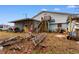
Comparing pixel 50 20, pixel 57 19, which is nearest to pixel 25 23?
pixel 50 20

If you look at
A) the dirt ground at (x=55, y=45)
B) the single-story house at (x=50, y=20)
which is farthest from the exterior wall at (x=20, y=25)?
the dirt ground at (x=55, y=45)

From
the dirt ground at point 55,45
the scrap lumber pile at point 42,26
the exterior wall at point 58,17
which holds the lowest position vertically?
the dirt ground at point 55,45

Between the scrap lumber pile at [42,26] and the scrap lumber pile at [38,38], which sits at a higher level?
the scrap lumber pile at [42,26]

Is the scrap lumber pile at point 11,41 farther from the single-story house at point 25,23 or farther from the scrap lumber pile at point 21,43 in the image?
the single-story house at point 25,23

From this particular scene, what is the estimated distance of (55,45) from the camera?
346 cm

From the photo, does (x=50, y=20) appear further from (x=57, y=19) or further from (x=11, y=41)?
(x=11, y=41)

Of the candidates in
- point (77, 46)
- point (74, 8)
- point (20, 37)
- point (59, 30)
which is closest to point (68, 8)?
point (74, 8)

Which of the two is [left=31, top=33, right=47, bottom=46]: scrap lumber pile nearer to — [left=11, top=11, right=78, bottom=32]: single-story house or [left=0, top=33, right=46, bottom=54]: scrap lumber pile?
[left=0, top=33, right=46, bottom=54]: scrap lumber pile

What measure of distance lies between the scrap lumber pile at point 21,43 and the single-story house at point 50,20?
0.16m

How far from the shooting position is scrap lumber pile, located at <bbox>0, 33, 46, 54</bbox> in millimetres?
3428

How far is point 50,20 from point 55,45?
1.19 ft

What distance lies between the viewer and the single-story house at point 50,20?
137 inches

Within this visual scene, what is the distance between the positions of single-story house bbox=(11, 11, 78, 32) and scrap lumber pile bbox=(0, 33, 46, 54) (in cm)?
16
